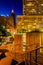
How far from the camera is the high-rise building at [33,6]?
33.9 feet

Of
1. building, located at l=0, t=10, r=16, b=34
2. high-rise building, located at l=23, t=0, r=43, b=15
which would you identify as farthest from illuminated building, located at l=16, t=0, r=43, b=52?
building, located at l=0, t=10, r=16, b=34

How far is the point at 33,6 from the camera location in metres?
10.4

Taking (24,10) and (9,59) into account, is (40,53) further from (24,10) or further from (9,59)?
(24,10)

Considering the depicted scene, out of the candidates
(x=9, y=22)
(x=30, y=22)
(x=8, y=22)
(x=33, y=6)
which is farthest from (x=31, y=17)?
(x=9, y=22)

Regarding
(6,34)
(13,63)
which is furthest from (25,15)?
(13,63)

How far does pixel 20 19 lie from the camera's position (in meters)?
10.0

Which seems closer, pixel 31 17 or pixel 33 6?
pixel 31 17

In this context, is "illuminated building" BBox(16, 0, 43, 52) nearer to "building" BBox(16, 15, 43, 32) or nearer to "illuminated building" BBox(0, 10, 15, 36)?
"building" BBox(16, 15, 43, 32)

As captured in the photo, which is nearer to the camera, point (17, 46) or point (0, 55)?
point (0, 55)

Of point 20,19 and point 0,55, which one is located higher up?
point 20,19

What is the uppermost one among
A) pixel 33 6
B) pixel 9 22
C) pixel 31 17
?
pixel 33 6

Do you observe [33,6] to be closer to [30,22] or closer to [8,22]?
[30,22]

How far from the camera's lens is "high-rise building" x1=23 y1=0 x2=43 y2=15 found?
10.3 metres

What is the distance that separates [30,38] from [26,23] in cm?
389
